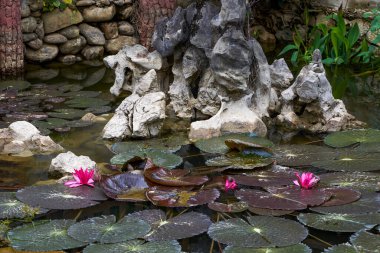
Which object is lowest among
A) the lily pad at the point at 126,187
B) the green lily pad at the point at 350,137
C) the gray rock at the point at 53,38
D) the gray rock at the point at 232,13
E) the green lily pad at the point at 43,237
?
the green lily pad at the point at 43,237

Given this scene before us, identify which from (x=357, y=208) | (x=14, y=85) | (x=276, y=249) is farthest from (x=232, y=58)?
(x=14, y=85)

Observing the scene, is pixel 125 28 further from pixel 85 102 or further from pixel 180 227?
pixel 180 227

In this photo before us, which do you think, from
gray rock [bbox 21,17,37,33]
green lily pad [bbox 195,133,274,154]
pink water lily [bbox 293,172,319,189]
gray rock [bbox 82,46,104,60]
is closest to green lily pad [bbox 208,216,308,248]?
pink water lily [bbox 293,172,319,189]

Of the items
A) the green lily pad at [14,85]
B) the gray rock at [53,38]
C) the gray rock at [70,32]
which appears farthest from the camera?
the gray rock at [70,32]

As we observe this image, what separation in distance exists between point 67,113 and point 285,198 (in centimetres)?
260

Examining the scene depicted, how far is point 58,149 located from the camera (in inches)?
180

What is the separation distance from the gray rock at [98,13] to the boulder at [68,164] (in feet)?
16.0

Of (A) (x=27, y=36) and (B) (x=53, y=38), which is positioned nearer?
(A) (x=27, y=36)

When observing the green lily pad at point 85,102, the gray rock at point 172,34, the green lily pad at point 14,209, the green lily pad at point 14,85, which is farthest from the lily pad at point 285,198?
the green lily pad at point 14,85

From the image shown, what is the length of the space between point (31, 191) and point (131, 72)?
2.09m

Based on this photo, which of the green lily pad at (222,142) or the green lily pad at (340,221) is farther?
the green lily pad at (222,142)

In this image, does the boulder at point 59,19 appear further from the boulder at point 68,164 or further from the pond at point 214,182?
the boulder at point 68,164

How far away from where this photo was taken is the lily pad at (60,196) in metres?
3.40

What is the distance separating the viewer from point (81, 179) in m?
3.66
